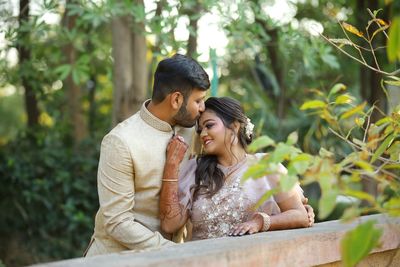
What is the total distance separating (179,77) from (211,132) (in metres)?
0.34

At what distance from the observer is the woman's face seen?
3506mm

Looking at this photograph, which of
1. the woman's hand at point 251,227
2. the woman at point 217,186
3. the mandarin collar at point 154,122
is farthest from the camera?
the mandarin collar at point 154,122

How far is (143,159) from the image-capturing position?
337 centimetres

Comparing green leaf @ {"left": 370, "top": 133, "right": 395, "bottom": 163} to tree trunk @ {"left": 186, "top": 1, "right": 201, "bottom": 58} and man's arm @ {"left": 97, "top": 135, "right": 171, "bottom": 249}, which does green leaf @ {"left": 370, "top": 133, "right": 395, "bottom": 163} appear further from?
tree trunk @ {"left": 186, "top": 1, "right": 201, "bottom": 58}

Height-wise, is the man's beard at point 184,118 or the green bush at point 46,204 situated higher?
the man's beard at point 184,118

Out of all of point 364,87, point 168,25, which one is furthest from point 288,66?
point 168,25

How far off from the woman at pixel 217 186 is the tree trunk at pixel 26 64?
2639 millimetres

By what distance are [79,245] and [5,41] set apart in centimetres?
291

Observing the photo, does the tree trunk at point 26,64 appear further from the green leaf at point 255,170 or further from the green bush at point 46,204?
the green leaf at point 255,170

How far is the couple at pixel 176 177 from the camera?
3305mm

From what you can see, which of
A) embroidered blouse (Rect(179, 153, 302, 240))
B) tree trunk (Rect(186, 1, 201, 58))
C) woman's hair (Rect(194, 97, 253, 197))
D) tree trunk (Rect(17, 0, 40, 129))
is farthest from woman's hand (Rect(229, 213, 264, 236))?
tree trunk (Rect(17, 0, 40, 129))

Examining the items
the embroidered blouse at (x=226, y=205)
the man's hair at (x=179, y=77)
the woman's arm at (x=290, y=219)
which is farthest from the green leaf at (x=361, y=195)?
the man's hair at (x=179, y=77)

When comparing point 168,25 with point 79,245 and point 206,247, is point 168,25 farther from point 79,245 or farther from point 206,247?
point 79,245

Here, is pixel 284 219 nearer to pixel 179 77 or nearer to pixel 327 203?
pixel 179 77
